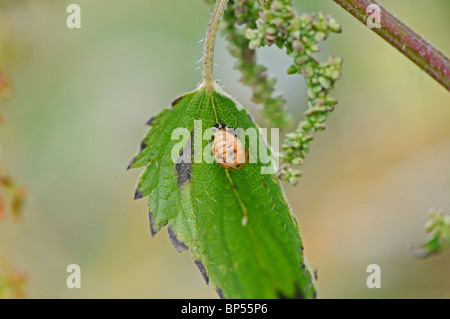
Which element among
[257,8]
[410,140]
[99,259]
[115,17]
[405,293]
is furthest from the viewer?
[115,17]

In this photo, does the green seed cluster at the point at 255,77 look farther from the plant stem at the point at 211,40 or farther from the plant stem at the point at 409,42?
the plant stem at the point at 409,42

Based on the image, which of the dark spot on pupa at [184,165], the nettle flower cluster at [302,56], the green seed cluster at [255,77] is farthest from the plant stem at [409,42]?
the dark spot on pupa at [184,165]

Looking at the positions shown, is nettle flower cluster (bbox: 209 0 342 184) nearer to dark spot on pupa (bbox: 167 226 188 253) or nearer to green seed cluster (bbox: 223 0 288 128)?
green seed cluster (bbox: 223 0 288 128)

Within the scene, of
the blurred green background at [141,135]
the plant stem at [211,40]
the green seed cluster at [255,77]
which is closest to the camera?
the plant stem at [211,40]

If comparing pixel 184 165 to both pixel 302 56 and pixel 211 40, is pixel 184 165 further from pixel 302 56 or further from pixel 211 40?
pixel 302 56

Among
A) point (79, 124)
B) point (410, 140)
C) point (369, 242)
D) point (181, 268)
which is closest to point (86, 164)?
point (79, 124)

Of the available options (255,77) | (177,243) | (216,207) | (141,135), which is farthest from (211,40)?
(141,135)
